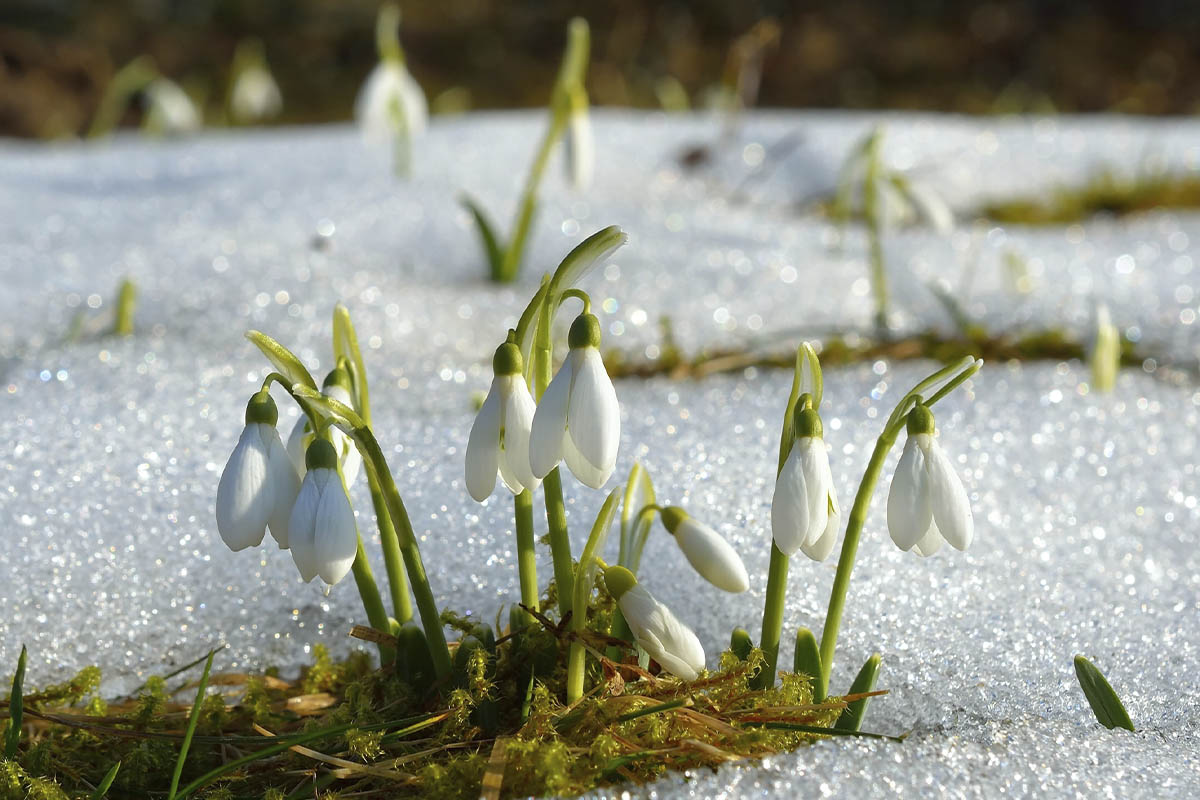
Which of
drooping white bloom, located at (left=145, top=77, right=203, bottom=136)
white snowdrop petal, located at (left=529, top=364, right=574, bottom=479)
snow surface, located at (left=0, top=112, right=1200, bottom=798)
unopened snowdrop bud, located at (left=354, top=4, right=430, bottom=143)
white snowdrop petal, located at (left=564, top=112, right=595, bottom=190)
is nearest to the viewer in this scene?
white snowdrop petal, located at (left=529, top=364, right=574, bottom=479)

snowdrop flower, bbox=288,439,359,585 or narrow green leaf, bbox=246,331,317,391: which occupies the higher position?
narrow green leaf, bbox=246,331,317,391

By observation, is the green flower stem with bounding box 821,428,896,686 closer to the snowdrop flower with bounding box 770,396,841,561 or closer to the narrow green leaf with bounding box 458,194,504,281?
the snowdrop flower with bounding box 770,396,841,561

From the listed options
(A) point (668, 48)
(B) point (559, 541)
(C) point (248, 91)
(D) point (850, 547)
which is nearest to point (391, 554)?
→ (B) point (559, 541)

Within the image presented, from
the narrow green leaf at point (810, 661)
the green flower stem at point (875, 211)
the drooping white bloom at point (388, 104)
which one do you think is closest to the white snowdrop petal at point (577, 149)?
the green flower stem at point (875, 211)

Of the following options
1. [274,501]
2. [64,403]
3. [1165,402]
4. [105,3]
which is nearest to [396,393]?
[64,403]

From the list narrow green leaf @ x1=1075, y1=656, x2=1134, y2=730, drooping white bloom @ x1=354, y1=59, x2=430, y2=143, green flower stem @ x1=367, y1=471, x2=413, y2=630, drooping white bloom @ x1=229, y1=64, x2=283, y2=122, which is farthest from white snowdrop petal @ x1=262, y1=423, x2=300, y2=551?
drooping white bloom @ x1=229, y1=64, x2=283, y2=122

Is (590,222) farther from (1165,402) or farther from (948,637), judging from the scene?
(948,637)
